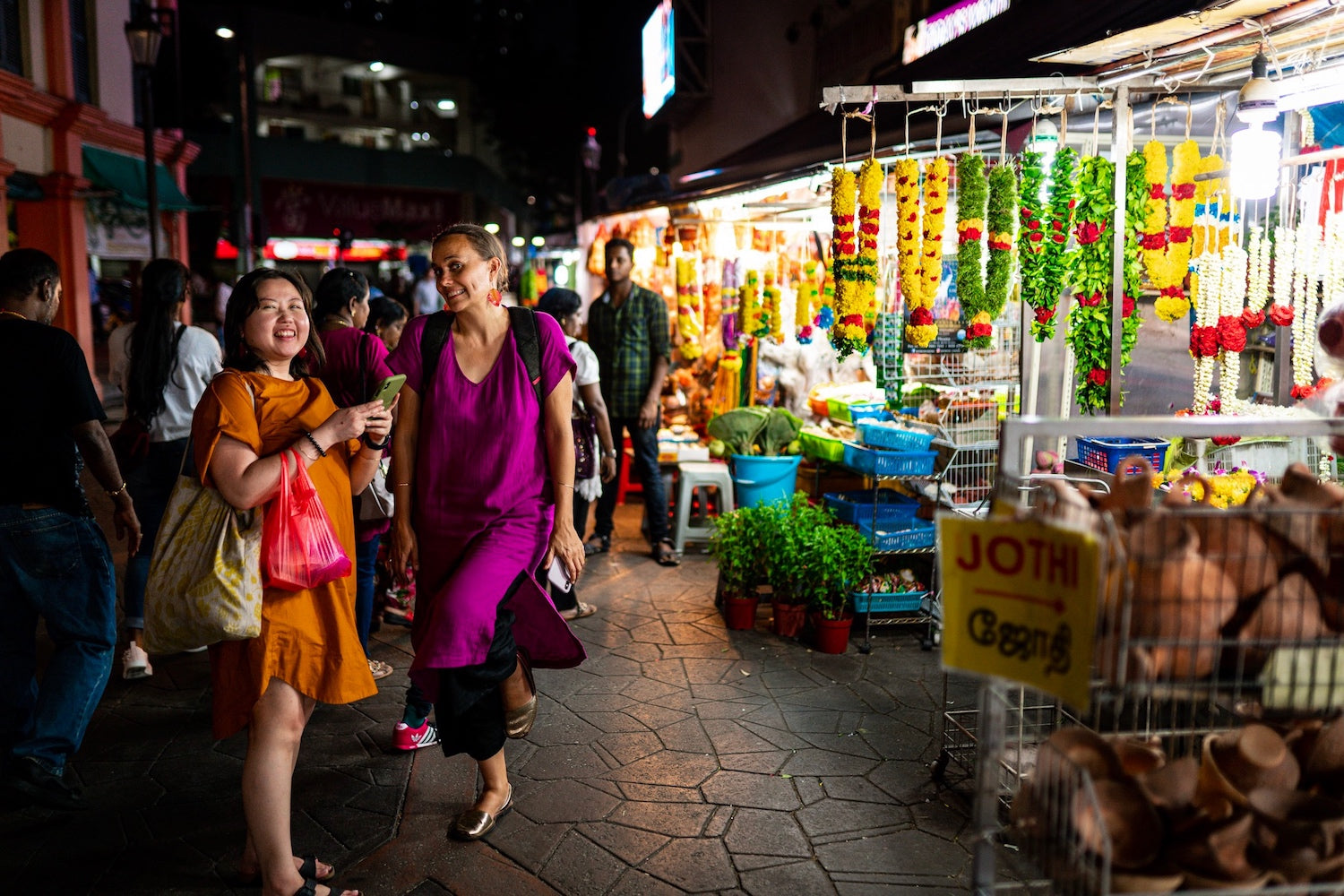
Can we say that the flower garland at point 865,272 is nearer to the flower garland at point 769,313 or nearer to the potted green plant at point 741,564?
the potted green plant at point 741,564

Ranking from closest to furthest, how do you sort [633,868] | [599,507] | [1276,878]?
1. [1276,878]
2. [633,868]
3. [599,507]

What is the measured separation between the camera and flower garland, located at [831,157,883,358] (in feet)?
18.8

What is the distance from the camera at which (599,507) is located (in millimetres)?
8227

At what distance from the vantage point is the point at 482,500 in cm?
364

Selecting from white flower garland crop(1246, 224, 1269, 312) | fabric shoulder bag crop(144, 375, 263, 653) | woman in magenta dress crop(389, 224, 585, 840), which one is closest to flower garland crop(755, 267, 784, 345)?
white flower garland crop(1246, 224, 1269, 312)

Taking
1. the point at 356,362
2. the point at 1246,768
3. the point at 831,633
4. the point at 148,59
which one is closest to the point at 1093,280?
the point at 831,633

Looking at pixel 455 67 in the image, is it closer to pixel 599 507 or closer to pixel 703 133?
pixel 703 133

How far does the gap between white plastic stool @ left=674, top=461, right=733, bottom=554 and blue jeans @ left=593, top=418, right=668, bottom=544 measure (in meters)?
0.14

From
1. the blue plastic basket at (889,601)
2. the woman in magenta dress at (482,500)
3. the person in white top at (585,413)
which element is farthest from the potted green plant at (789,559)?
the woman in magenta dress at (482,500)

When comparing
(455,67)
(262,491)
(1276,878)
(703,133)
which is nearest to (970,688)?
(1276,878)

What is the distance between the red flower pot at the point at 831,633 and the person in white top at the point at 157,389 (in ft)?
12.2

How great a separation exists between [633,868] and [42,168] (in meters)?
13.7

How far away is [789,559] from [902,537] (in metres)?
0.80

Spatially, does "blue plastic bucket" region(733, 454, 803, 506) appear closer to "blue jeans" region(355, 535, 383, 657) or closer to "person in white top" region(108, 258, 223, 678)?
"blue jeans" region(355, 535, 383, 657)
